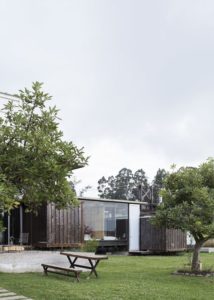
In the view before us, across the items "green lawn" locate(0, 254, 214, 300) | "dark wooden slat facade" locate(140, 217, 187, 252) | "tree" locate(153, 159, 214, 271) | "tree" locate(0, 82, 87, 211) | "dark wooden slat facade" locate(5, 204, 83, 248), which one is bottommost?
"dark wooden slat facade" locate(140, 217, 187, 252)

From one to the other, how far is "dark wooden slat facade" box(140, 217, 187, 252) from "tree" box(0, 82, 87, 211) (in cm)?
1686

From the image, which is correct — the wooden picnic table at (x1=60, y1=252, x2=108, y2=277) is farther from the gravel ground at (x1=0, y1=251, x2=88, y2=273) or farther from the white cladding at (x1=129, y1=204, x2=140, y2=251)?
the white cladding at (x1=129, y1=204, x2=140, y2=251)

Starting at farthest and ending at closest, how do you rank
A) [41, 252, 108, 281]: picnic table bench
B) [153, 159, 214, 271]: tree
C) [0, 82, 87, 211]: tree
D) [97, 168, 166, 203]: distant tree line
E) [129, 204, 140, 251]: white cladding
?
[97, 168, 166, 203]: distant tree line, [129, 204, 140, 251]: white cladding, [153, 159, 214, 271]: tree, [41, 252, 108, 281]: picnic table bench, [0, 82, 87, 211]: tree

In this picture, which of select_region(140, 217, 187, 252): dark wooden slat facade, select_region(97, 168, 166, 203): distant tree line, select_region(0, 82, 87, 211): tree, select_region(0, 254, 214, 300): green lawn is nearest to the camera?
select_region(0, 82, 87, 211): tree

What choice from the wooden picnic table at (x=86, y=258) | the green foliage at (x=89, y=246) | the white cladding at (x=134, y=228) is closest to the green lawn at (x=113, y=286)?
the wooden picnic table at (x=86, y=258)

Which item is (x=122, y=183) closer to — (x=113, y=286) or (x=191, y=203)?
(x=191, y=203)

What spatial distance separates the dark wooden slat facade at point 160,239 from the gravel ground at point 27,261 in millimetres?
10705

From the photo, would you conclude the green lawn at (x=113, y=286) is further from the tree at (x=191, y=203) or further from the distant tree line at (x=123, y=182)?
the distant tree line at (x=123, y=182)

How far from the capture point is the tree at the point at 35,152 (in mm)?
8117

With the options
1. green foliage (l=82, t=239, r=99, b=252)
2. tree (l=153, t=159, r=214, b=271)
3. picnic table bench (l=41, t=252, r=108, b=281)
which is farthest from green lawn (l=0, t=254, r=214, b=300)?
green foliage (l=82, t=239, r=99, b=252)

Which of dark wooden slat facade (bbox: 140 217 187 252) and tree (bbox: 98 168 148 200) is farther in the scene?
tree (bbox: 98 168 148 200)

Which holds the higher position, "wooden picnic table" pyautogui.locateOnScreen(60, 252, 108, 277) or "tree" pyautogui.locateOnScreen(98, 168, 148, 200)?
"tree" pyautogui.locateOnScreen(98, 168, 148, 200)

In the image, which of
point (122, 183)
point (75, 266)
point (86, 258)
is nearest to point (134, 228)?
point (75, 266)

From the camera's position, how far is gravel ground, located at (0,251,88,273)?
13.4 m
